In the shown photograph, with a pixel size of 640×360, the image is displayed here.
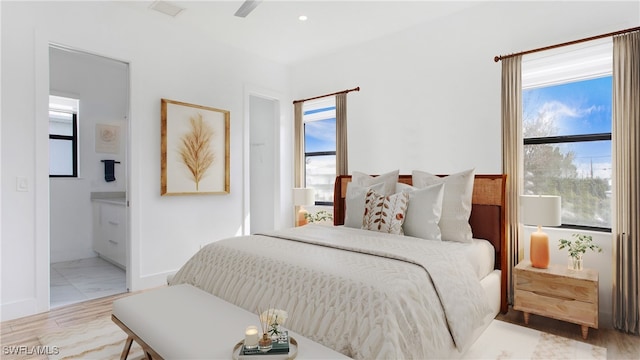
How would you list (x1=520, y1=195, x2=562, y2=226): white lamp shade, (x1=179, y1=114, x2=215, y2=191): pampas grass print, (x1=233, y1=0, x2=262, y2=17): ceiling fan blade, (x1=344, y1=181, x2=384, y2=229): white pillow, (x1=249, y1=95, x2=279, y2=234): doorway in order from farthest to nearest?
(x1=249, y1=95, x2=279, y2=234): doorway < (x1=179, y1=114, x2=215, y2=191): pampas grass print < (x1=344, y1=181, x2=384, y2=229): white pillow < (x1=520, y1=195, x2=562, y2=226): white lamp shade < (x1=233, y1=0, x2=262, y2=17): ceiling fan blade

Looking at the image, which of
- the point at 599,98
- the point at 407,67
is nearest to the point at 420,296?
the point at 599,98

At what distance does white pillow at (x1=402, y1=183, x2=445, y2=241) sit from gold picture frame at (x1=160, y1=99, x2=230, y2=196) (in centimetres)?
238

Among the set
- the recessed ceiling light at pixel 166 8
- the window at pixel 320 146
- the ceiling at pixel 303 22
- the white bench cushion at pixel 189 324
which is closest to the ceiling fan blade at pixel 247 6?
the ceiling at pixel 303 22

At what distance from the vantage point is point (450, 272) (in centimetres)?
198

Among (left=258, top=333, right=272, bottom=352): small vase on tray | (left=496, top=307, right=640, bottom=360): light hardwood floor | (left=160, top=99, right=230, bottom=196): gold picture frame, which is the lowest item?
(left=496, top=307, right=640, bottom=360): light hardwood floor

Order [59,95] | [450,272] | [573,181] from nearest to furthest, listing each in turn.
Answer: [450,272] < [573,181] < [59,95]

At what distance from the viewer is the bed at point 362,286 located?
1511 mm

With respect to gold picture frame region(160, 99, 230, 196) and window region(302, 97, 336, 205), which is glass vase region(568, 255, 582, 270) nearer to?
window region(302, 97, 336, 205)

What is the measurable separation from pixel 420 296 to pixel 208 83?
3.52 meters

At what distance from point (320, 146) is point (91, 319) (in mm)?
3349

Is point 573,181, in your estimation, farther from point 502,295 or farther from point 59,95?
point 59,95

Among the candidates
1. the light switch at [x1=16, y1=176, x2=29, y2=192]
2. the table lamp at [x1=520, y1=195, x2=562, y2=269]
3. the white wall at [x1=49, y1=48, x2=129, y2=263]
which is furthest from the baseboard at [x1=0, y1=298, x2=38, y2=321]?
the table lamp at [x1=520, y1=195, x2=562, y2=269]

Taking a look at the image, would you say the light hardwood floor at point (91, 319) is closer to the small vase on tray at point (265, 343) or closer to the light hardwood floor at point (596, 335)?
the light hardwood floor at point (596, 335)

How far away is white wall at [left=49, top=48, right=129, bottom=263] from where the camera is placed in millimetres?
4578
